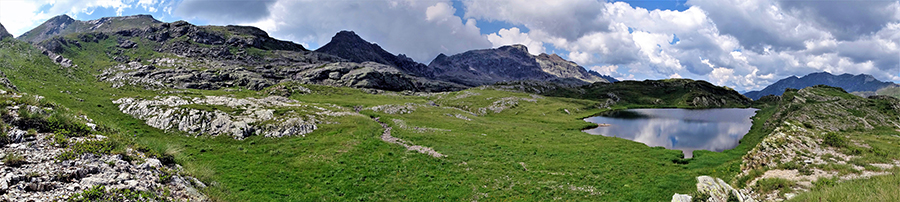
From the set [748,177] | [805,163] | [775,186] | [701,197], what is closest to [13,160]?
[701,197]

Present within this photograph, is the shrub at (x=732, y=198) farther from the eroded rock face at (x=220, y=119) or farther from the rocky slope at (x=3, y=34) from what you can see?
the rocky slope at (x=3, y=34)

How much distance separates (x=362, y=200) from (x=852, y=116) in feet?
240

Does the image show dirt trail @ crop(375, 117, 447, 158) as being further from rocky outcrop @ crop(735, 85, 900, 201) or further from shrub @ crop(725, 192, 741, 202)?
rocky outcrop @ crop(735, 85, 900, 201)

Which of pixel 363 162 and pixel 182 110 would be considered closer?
pixel 363 162

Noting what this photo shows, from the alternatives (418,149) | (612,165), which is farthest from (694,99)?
(418,149)

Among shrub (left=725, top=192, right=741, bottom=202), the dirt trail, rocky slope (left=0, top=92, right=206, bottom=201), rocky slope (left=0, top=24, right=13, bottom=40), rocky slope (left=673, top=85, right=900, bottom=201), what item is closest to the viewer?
rocky slope (left=0, top=92, right=206, bottom=201)

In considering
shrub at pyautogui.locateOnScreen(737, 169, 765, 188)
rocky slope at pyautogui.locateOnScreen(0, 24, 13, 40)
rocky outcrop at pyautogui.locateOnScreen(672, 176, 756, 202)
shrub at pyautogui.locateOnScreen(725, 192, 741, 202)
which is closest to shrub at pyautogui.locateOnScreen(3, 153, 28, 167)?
rocky outcrop at pyautogui.locateOnScreen(672, 176, 756, 202)

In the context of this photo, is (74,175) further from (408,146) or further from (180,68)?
(180,68)

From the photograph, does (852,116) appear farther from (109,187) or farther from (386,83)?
(386,83)

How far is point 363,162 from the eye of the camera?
1170 inches

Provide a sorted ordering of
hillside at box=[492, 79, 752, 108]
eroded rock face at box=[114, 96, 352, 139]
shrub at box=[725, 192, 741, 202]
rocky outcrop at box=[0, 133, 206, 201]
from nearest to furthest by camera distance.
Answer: rocky outcrop at box=[0, 133, 206, 201]
shrub at box=[725, 192, 741, 202]
eroded rock face at box=[114, 96, 352, 139]
hillside at box=[492, 79, 752, 108]

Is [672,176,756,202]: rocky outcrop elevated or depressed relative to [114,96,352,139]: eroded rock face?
depressed

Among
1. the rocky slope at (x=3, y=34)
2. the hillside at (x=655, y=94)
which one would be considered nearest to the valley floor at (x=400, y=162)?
the hillside at (x=655, y=94)

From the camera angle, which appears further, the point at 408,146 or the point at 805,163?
the point at 408,146
